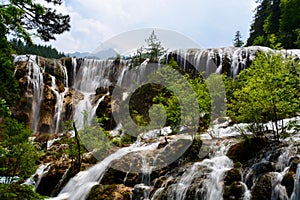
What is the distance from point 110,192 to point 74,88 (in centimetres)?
2159

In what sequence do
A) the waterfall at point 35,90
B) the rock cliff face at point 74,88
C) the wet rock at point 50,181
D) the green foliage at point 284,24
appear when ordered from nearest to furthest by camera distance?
1. the wet rock at point 50,181
2. the rock cliff face at point 74,88
3. the waterfall at point 35,90
4. the green foliage at point 284,24

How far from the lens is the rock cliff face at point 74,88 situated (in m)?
24.7

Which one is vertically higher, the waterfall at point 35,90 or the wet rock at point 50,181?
the waterfall at point 35,90

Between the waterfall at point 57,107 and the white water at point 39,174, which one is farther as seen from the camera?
the waterfall at point 57,107

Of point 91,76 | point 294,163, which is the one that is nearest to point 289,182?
point 294,163

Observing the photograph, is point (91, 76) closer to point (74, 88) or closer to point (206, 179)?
point (74, 88)

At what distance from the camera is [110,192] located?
11.0m

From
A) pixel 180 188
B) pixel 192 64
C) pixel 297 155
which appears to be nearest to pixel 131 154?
pixel 180 188

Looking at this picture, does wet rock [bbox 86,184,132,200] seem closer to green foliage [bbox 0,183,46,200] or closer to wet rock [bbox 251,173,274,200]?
wet rock [bbox 251,173,274,200]

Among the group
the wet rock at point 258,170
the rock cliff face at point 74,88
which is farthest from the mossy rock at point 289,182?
the rock cliff face at point 74,88

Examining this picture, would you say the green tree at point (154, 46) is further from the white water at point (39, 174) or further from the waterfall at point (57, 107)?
the white water at point (39, 174)

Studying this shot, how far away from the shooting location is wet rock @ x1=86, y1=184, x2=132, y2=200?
1075cm

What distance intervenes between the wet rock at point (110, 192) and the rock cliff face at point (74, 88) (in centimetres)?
1313

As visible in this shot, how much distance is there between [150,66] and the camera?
28062mm
